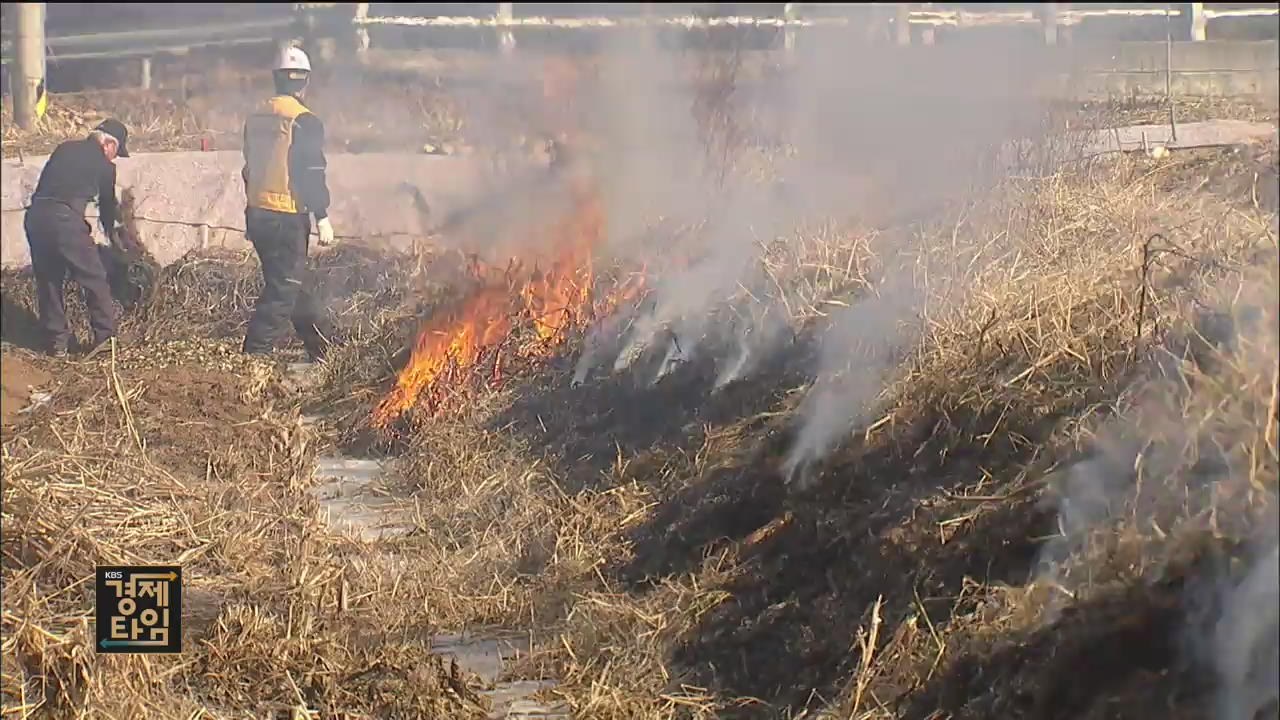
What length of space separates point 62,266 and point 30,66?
741 mm

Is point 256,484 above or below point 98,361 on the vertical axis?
below

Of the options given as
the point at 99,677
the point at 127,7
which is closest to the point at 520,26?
the point at 127,7

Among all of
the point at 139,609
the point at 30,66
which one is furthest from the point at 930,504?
the point at 30,66

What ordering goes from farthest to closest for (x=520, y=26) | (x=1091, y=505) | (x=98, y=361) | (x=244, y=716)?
(x=520, y=26) < (x=98, y=361) < (x=244, y=716) < (x=1091, y=505)

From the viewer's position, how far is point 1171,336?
483 cm

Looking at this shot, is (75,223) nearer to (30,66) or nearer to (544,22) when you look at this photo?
(30,66)

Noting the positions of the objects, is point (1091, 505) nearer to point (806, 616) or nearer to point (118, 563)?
point (806, 616)

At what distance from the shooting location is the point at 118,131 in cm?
607

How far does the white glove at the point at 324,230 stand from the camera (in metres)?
6.54

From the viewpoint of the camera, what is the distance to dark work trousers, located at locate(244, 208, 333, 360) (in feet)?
20.2

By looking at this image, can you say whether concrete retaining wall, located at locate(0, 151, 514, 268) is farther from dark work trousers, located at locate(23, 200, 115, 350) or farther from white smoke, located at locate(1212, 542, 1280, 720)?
white smoke, located at locate(1212, 542, 1280, 720)

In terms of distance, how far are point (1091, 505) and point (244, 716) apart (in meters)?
2.62

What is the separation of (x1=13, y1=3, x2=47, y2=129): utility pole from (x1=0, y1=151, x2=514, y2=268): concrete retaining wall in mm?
202

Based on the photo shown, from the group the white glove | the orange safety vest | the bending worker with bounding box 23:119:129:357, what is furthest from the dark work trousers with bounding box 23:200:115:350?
the white glove
